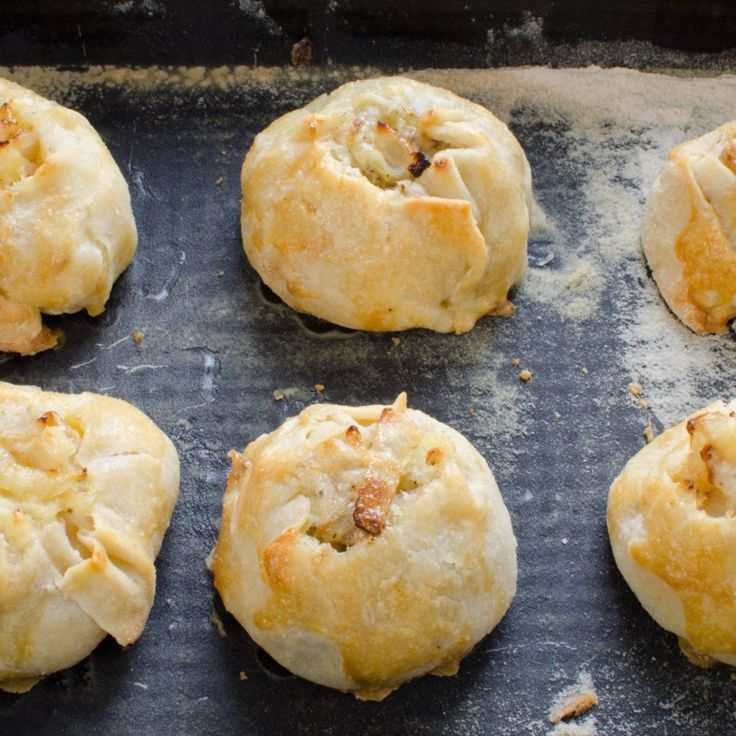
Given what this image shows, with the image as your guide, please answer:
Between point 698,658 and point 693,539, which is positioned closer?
point 693,539

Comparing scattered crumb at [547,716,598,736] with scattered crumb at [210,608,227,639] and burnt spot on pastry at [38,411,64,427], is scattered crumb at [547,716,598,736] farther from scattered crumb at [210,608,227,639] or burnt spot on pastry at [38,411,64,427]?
burnt spot on pastry at [38,411,64,427]

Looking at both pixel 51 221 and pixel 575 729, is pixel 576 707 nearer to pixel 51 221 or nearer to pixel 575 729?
pixel 575 729

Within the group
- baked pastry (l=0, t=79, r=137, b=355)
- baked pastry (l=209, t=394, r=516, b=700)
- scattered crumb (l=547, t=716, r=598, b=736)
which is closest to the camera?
baked pastry (l=209, t=394, r=516, b=700)

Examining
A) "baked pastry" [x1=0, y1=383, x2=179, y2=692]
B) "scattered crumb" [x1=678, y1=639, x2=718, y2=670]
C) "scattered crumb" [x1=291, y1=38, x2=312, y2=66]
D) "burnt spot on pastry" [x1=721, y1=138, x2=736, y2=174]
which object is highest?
"burnt spot on pastry" [x1=721, y1=138, x2=736, y2=174]

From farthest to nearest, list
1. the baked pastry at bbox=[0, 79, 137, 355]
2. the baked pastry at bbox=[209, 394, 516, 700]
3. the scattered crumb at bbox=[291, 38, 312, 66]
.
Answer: the scattered crumb at bbox=[291, 38, 312, 66] < the baked pastry at bbox=[0, 79, 137, 355] < the baked pastry at bbox=[209, 394, 516, 700]

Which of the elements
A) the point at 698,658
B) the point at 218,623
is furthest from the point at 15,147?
the point at 698,658

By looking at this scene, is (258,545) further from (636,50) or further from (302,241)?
(636,50)

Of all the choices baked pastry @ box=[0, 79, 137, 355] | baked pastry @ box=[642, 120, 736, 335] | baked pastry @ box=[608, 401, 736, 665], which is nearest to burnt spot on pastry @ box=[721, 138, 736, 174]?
baked pastry @ box=[642, 120, 736, 335]
